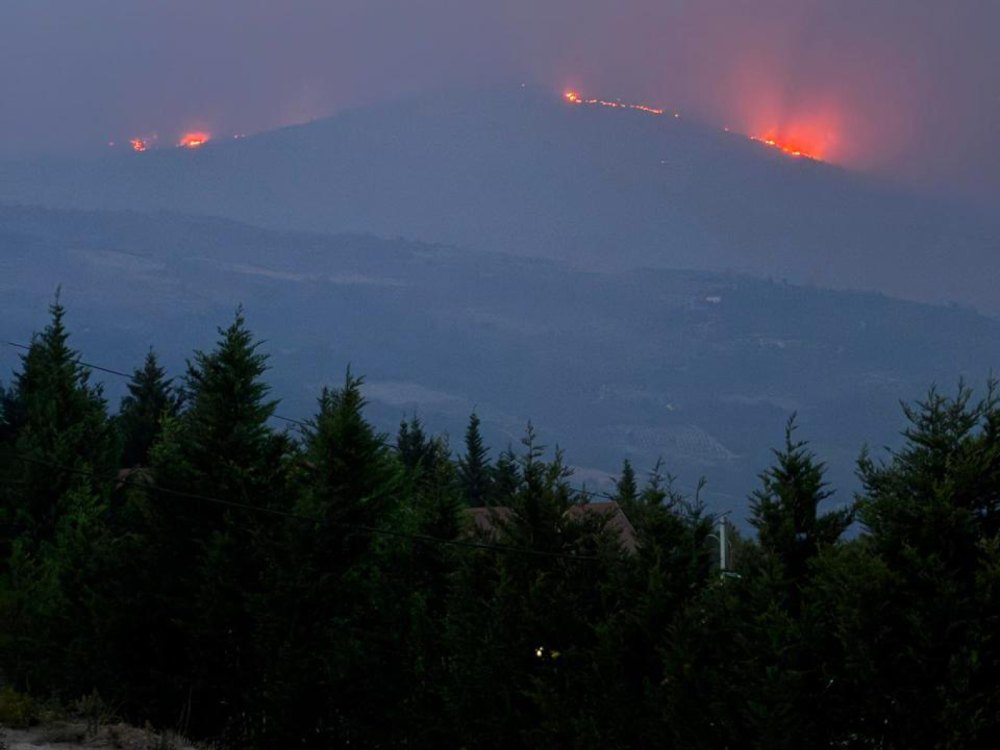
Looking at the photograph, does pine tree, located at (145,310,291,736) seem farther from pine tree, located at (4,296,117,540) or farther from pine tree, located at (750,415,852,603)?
pine tree, located at (750,415,852,603)

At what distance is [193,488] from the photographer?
21.5m

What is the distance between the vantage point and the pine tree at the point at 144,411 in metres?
49.1

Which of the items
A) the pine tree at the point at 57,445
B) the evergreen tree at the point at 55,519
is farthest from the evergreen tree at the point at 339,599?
the pine tree at the point at 57,445

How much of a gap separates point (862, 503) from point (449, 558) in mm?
6965

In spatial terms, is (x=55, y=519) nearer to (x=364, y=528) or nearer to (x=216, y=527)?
(x=216, y=527)

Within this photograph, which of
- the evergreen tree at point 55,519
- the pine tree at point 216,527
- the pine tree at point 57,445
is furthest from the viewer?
the pine tree at point 57,445

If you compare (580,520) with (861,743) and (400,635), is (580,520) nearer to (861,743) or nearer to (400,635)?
(400,635)

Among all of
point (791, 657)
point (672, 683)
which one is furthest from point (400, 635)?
point (791, 657)

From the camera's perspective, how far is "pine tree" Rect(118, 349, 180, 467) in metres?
49.1

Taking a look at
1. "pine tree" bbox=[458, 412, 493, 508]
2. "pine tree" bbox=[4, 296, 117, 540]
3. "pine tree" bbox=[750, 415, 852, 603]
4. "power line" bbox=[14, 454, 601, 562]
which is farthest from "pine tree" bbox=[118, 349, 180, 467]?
"pine tree" bbox=[750, 415, 852, 603]

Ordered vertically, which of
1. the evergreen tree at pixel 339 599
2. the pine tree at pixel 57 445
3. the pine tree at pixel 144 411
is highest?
the pine tree at pixel 144 411

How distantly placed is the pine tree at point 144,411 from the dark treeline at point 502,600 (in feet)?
75.6

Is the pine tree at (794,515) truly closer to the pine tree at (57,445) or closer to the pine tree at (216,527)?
the pine tree at (216,527)

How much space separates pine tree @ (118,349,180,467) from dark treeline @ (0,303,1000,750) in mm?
23033
